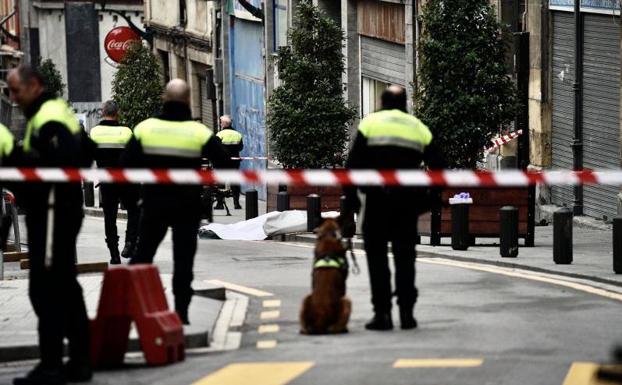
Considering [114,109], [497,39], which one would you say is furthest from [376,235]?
[497,39]

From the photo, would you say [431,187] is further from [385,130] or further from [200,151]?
[200,151]

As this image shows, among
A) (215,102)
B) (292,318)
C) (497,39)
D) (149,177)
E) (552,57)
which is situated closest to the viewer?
(149,177)

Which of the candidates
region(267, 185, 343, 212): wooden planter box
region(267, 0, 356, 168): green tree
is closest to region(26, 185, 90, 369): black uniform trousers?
region(267, 185, 343, 212): wooden planter box

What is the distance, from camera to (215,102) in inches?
1774

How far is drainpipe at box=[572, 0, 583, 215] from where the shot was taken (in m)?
25.3

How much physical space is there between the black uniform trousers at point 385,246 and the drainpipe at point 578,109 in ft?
43.8

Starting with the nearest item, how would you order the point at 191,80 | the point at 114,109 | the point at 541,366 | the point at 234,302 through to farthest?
the point at 541,366, the point at 234,302, the point at 114,109, the point at 191,80

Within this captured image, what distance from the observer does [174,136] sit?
12.2m

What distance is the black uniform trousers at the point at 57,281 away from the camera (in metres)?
10.3

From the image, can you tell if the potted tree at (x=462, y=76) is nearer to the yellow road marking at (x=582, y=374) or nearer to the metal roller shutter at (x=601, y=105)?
the metal roller shutter at (x=601, y=105)

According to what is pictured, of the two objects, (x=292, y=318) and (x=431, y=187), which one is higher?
(x=431, y=187)

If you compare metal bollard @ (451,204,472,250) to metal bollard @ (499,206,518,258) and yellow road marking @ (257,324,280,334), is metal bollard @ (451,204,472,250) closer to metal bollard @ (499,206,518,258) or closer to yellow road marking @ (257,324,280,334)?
metal bollard @ (499,206,518,258)

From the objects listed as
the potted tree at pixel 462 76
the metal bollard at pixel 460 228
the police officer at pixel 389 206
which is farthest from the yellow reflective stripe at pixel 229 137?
the police officer at pixel 389 206

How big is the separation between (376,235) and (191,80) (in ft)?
120
